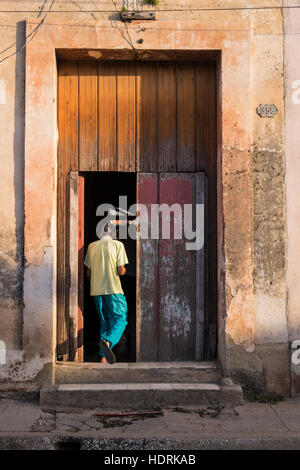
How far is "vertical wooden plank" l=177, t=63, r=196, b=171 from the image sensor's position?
273 inches

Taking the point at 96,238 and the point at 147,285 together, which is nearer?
the point at 147,285

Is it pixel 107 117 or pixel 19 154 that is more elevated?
pixel 107 117

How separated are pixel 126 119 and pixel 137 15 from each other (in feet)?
3.85

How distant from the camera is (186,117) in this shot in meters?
6.97

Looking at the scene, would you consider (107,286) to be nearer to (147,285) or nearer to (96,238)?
(147,285)

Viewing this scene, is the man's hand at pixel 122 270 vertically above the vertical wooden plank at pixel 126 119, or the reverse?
the vertical wooden plank at pixel 126 119

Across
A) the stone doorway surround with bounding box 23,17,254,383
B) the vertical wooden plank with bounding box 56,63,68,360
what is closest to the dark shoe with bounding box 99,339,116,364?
the vertical wooden plank with bounding box 56,63,68,360

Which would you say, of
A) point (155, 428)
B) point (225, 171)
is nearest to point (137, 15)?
point (225, 171)

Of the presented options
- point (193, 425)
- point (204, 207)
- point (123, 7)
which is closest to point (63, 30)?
point (123, 7)

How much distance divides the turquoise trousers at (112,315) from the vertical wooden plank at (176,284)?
0.47 metres

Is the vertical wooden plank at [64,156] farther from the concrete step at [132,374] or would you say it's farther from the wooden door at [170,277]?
the wooden door at [170,277]

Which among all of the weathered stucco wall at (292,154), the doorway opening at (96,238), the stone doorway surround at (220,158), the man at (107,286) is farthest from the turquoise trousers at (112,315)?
the weathered stucco wall at (292,154)

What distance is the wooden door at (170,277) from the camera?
22.6 ft

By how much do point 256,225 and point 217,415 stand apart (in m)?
2.15
